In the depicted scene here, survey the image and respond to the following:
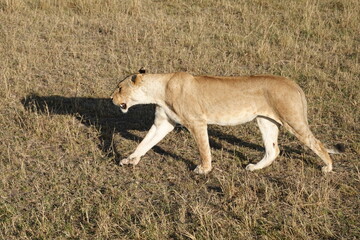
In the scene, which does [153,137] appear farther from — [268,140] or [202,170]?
[268,140]

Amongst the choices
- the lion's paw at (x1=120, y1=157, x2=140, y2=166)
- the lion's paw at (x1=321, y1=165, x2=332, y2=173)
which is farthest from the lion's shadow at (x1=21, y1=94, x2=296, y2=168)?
the lion's paw at (x1=321, y1=165, x2=332, y2=173)

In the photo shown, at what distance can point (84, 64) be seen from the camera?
10641 mm

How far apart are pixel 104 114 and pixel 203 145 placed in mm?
2523

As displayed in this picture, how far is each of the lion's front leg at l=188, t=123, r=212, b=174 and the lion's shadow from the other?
880 millimetres

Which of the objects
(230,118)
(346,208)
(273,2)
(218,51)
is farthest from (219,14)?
(346,208)

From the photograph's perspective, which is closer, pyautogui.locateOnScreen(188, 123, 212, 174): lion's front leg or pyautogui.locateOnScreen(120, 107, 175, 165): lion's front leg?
pyautogui.locateOnScreen(188, 123, 212, 174): lion's front leg

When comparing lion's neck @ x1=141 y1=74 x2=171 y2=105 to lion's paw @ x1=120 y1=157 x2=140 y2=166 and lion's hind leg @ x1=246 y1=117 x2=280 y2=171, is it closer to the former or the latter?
lion's paw @ x1=120 y1=157 x2=140 y2=166

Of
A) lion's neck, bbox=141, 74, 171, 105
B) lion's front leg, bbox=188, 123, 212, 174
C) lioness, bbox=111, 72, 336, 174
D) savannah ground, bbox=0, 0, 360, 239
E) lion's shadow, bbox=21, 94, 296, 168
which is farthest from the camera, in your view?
lion's shadow, bbox=21, 94, 296, 168

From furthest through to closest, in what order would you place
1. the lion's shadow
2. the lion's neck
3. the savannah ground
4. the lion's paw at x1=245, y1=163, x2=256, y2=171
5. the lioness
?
the lion's shadow
the lion's paw at x1=245, y1=163, x2=256, y2=171
the lion's neck
the lioness
the savannah ground

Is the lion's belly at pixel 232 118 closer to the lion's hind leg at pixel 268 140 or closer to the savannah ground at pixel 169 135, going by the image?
the lion's hind leg at pixel 268 140

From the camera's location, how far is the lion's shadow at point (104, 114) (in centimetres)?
800

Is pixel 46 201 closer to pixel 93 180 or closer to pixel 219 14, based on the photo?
pixel 93 180

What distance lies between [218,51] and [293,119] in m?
5.09

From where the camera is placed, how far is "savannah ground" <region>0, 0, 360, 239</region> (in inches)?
224
